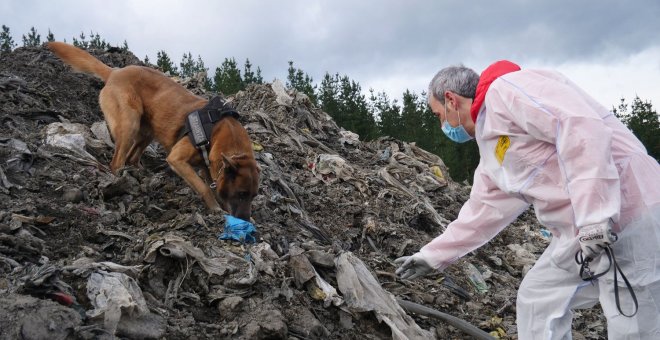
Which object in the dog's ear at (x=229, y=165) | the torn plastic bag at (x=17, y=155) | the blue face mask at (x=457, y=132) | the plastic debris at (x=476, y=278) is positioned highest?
the torn plastic bag at (x=17, y=155)

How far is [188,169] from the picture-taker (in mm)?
6191

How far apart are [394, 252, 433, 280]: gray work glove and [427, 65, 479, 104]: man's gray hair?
1.13 m

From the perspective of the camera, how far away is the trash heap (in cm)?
351

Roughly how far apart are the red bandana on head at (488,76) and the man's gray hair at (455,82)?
94 millimetres

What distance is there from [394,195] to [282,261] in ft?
14.5

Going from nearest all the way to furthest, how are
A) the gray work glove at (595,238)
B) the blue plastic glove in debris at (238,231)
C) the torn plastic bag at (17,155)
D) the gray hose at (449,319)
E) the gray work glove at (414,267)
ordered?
the gray work glove at (595,238) → the gray work glove at (414,267) → the gray hose at (449,319) → the blue plastic glove in debris at (238,231) → the torn plastic bag at (17,155)

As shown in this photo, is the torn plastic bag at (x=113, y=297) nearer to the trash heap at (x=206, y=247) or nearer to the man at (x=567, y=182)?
the trash heap at (x=206, y=247)

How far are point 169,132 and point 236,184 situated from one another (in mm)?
1330

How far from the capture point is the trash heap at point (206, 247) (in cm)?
351

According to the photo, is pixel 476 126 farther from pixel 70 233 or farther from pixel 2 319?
pixel 70 233

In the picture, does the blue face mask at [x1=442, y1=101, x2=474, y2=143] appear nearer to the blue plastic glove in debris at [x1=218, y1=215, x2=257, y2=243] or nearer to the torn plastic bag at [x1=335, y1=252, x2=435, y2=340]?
the torn plastic bag at [x1=335, y1=252, x2=435, y2=340]

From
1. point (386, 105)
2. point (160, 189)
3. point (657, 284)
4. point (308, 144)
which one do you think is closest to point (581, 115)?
point (657, 284)

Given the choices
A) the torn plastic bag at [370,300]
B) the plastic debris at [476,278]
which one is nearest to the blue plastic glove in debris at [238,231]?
the torn plastic bag at [370,300]

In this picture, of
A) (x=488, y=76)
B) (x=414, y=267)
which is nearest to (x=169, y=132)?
(x=414, y=267)
